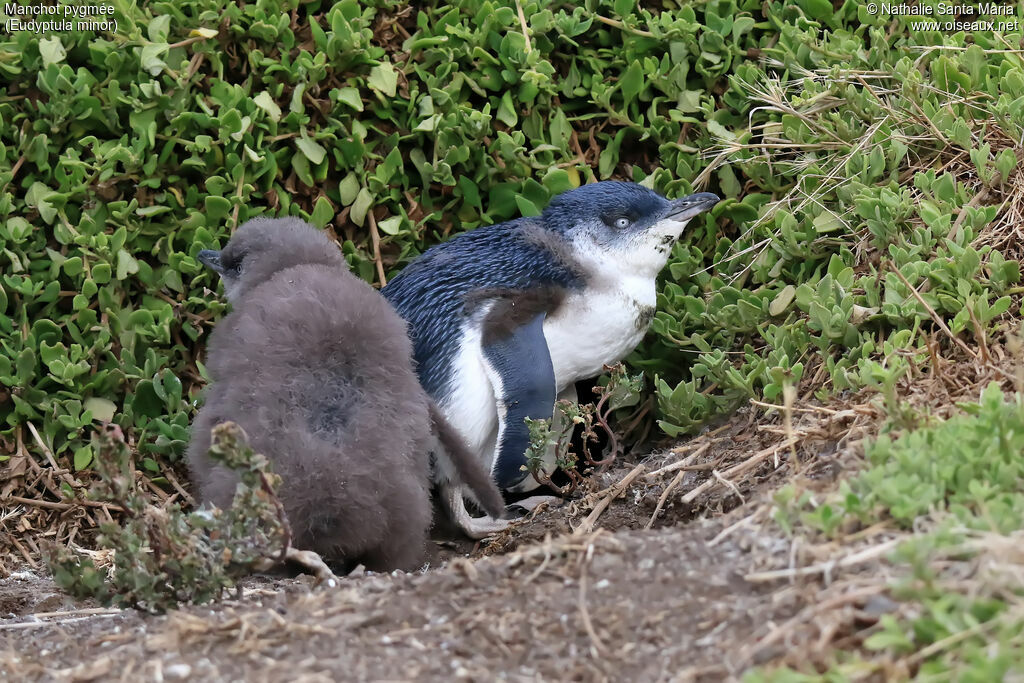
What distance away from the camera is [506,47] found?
471 cm

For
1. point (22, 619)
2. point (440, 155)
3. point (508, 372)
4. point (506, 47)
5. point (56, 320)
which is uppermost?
point (506, 47)

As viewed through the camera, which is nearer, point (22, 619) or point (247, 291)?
point (22, 619)

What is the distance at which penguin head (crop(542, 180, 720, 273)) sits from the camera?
4422 millimetres

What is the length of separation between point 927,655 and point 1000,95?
287cm

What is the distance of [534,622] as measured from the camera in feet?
7.57

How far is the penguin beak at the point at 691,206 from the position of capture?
4.40 meters

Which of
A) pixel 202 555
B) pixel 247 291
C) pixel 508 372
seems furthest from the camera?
pixel 508 372

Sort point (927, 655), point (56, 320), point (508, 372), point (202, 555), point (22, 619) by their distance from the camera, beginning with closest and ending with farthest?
point (927, 655), point (202, 555), point (22, 619), point (508, 372), point (56, 320)

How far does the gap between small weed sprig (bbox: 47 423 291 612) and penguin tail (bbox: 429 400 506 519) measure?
3.61 feet

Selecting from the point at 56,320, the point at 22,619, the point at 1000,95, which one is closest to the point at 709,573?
the point at 22,619

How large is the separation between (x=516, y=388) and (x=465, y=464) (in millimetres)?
362

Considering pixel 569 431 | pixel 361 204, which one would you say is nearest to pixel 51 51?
pixel 361 204

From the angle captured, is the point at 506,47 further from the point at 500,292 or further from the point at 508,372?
the point at 508,372

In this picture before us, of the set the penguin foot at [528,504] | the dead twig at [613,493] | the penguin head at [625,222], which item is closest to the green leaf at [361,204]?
the penguin head at [625,222]
